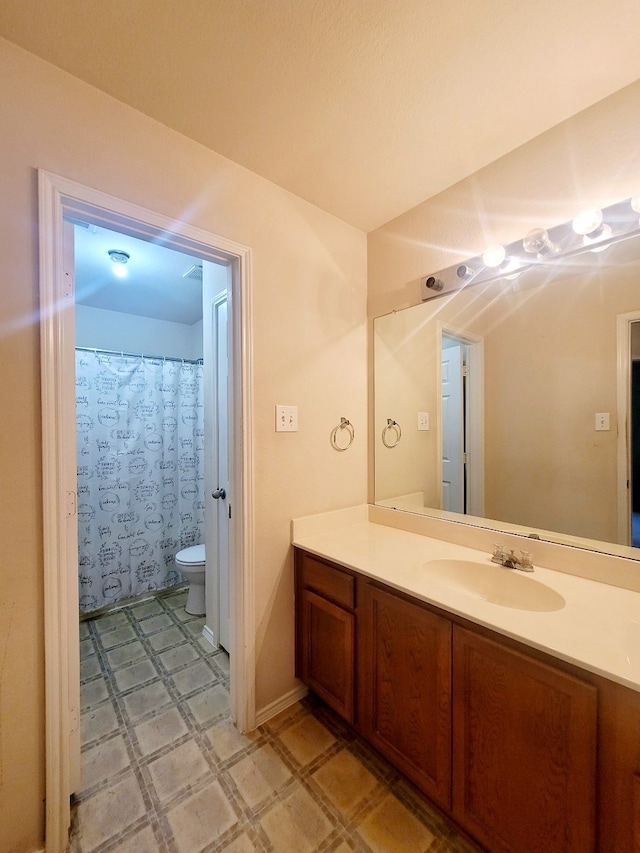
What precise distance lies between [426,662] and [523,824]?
1.27 feet

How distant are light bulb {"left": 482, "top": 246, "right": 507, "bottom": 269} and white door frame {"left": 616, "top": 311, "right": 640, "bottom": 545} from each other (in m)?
0.46

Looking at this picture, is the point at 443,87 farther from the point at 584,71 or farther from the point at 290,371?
the point at 290,371

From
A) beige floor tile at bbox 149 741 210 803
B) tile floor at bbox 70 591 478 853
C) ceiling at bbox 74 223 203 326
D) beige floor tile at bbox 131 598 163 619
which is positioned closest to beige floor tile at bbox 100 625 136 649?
beige floor tile at bbox 131 598 163 619

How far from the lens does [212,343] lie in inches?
81.2

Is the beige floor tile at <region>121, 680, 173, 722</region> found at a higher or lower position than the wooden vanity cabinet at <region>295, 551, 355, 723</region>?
lower

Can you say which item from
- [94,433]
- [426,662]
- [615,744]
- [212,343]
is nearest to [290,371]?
[212,343]

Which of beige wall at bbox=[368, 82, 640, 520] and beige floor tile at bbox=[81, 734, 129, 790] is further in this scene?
beige floor tile at bbox=[81, 734, 129, 790]

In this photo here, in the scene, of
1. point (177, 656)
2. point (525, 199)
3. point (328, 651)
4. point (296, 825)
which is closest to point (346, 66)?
point (525, 199)

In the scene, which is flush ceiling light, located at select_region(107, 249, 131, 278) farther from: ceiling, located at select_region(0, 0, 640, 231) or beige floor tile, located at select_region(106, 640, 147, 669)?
beige floor tile, located at select_region(106, 640, 147, 669)

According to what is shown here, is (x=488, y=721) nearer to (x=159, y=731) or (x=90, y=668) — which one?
(x=159, y=731)

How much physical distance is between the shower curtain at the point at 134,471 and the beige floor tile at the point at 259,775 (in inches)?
67.4

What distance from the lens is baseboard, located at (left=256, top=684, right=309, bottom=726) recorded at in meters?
1.54

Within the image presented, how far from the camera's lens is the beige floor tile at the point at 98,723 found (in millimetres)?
1472

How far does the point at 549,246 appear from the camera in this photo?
1270 millimetres
